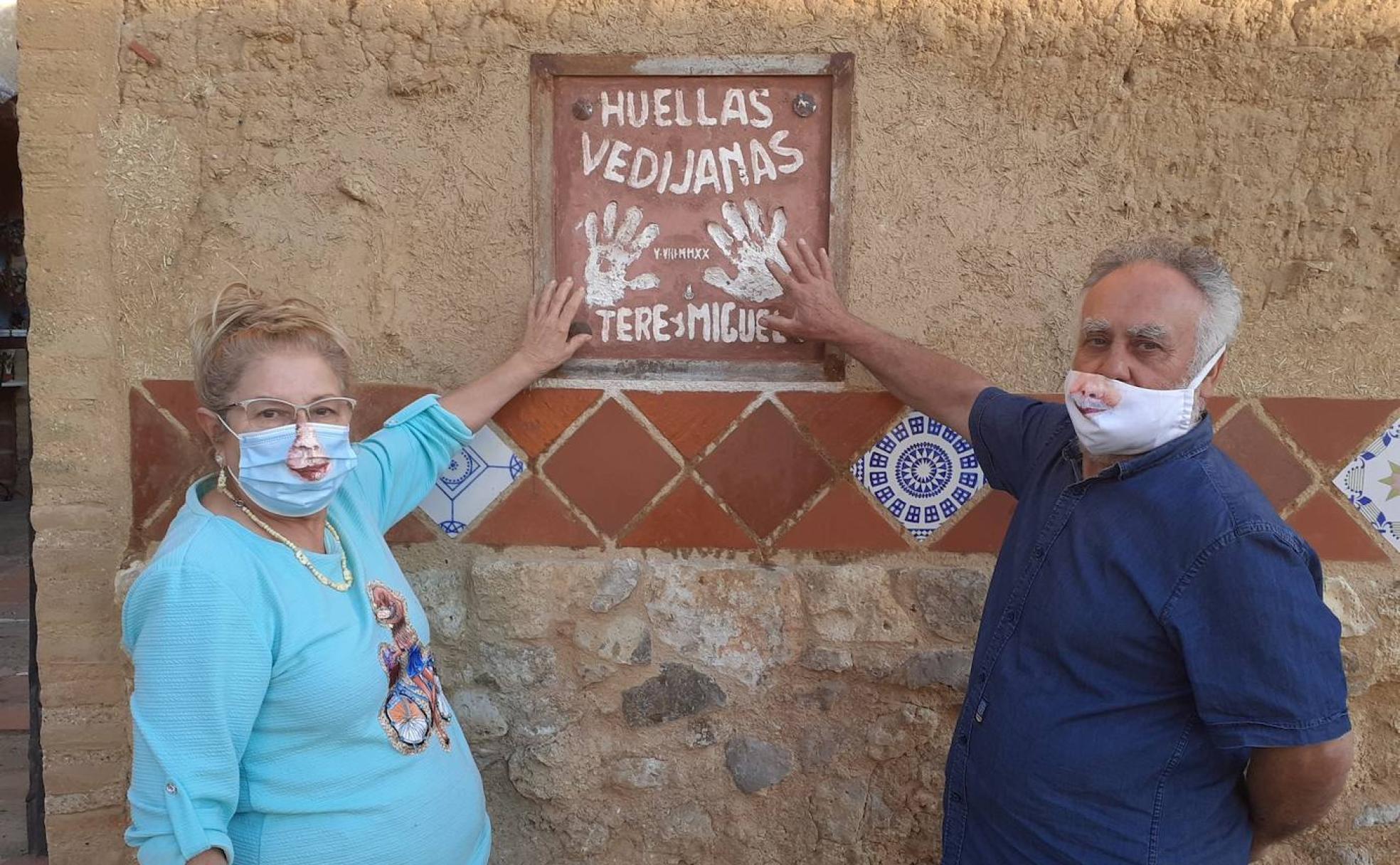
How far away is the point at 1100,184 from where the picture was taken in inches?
86.0

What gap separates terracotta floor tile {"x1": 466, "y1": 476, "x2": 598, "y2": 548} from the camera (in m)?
2.29

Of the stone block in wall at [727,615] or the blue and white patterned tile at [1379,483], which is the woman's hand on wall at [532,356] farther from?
the blue and white patterned tile at [1379,483]

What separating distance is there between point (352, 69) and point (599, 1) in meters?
0.57

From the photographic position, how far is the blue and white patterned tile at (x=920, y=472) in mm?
2248

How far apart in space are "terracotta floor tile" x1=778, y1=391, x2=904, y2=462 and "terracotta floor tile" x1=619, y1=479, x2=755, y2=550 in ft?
0.92

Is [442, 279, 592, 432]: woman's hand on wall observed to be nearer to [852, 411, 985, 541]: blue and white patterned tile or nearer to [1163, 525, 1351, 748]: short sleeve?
[852, 411, 985, 541]: blue and white patterned tile

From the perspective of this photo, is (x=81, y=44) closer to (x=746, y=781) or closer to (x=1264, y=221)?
(x=746, y=781)

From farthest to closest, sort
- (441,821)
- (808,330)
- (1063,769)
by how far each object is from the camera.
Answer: (808,330)
(441,821)
(1063,769)

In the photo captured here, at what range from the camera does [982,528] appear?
7.42ft

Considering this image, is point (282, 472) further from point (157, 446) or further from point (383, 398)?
point (157, 446)

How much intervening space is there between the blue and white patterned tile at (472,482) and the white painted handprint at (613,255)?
0.40 m

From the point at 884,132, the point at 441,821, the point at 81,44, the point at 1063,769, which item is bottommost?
the point at 441,821

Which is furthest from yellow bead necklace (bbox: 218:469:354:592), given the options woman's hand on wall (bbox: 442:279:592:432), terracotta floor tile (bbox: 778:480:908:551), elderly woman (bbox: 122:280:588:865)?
terracotta floor tile (bbox: 778:480:908:551)

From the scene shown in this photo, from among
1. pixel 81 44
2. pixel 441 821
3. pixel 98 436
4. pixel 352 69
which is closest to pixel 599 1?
pixel 352 69
